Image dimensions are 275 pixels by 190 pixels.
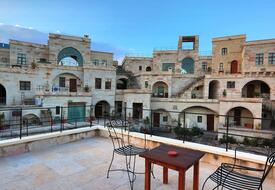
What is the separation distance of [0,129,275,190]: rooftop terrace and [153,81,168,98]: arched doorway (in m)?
20.8

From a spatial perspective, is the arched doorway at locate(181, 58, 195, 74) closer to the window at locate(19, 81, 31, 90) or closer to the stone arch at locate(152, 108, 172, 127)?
the stone arch at locate(152, 108, 172, 127)

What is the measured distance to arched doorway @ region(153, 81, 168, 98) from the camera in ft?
80.4

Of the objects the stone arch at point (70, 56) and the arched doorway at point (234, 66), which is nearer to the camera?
the stone arch at point (70, 56)

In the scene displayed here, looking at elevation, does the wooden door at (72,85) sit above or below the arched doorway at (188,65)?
below

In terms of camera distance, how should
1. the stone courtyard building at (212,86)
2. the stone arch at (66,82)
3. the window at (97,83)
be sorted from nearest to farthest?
the stone courtyard building at (212,86)
the stone arch at (66,82)
the window at (97,83)

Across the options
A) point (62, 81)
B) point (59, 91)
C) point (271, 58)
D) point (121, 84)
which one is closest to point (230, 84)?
point (271, 58)

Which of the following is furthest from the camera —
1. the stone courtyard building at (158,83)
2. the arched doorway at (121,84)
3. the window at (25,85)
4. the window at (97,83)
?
the arched doorway at (121,84)

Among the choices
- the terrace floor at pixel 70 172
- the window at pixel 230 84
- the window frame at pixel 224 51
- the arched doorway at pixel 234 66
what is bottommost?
the terrace floor at pixel 70 172

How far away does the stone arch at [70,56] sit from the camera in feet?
76.4

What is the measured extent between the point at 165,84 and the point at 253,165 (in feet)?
70.9

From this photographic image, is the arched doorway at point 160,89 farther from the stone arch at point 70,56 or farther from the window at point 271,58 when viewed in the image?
the window at point 271,58

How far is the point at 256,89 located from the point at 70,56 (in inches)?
998

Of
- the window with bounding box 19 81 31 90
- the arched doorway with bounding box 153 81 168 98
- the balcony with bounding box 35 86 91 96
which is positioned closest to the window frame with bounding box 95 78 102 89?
the balcony with bounding box 35 86 91 96

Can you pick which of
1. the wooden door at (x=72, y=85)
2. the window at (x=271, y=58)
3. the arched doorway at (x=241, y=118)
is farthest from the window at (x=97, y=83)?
the window at (x=271, y=58)
